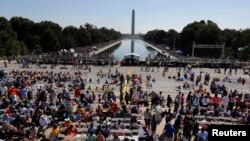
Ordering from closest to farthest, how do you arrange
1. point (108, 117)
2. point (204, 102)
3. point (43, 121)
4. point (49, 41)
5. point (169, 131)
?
point (169, 131)
point (43, 121)
point (108, 117)
point (204, 102)
point (49, 41)

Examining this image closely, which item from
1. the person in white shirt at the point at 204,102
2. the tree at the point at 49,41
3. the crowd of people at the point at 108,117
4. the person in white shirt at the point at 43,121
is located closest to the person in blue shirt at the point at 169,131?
the crowd of people at the point at 108,117

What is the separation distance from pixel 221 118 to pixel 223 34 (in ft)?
311

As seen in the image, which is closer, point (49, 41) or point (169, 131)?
point (169, 131)

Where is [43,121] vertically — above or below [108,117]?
above

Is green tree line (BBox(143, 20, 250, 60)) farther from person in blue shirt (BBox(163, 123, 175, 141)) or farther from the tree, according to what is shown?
person in blue shirt (BBox(163, 123, 175, 141))

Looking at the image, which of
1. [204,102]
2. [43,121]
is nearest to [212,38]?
[204,102]

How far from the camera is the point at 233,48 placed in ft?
325

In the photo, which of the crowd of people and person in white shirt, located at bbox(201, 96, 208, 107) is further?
person in white shirt, located at bbox(201, 96, 208, 107)

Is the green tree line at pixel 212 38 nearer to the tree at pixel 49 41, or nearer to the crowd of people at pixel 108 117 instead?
the tree at pixel 49 41

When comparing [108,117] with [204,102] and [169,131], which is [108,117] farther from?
[204,102]

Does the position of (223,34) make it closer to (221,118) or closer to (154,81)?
(154,81)

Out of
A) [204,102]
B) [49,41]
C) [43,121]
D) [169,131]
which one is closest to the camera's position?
[169,131]

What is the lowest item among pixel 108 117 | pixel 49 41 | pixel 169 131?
pixel 108 117

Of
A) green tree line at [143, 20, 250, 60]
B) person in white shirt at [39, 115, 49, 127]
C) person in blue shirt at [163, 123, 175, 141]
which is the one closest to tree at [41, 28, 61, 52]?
green tree line at [143, 20, 250, 60]
